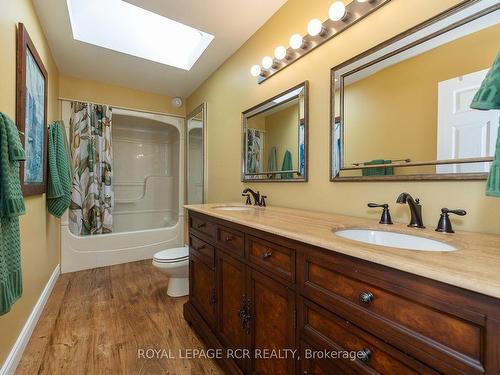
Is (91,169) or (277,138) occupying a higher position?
(277,138)

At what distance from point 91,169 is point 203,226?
224 centimetres

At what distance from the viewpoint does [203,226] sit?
1.62 metres

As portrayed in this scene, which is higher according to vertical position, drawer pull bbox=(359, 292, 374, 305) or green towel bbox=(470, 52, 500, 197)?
green towel bbox=(470, 52, 500, 197)

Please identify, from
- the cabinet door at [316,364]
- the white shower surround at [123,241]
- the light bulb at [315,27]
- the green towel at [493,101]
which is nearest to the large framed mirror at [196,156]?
the white shower surround at [123,241]

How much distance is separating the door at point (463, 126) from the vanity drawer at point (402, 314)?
25.2 inches

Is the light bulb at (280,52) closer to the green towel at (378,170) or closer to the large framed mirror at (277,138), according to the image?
the large framed mirror at (277,138)

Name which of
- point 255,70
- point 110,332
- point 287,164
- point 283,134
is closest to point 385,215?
point 287,164

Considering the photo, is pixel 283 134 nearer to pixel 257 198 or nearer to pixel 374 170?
pixel 257 198

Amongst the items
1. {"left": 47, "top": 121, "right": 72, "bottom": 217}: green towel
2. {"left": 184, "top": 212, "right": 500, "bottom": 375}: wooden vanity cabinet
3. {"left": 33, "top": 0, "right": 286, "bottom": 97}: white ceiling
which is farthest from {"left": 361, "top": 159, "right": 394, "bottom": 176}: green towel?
{"left": 47, "top": 121, "right": 72, "bottom": 217}: green towel

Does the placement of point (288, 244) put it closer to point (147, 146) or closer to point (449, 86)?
point (449, 86)

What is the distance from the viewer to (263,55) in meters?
2.01

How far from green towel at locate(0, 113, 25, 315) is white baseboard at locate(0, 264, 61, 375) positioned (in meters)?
0.55

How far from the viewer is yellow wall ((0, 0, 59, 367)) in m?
1.29

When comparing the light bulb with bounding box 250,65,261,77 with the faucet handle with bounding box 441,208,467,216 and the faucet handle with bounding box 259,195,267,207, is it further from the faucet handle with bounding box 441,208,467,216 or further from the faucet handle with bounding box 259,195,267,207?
the faucet handle with bounding box 441,208,467,216
